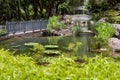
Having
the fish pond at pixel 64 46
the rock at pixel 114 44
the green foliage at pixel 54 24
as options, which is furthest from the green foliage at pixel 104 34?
the green foliage at pixel 54 24

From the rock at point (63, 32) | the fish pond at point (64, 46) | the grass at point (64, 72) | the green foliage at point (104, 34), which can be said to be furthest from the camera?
the rock at point (63, 32)

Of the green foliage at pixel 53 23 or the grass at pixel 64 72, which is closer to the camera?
the grass at pixel 64 72

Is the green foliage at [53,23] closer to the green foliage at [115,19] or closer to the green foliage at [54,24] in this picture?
the green foliage at [54,24]

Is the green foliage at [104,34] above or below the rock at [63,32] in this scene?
above

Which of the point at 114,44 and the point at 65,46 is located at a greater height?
the point at 114,44

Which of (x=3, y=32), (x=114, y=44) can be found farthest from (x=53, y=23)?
(x=114, y=44)

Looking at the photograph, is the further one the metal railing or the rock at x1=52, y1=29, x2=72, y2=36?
the rock at x1=52, y1=29, x2=72, y2=36

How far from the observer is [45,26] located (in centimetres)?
3600

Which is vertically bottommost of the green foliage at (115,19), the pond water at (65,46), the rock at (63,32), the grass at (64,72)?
Answer: the rock at (63,32)

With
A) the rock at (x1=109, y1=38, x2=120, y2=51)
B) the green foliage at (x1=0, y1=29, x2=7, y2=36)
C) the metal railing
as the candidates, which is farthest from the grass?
the metal railing

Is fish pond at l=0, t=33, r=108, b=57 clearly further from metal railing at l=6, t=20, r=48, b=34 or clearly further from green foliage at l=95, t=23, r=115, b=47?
metal railing at l=6, t=20, r=48, b=34

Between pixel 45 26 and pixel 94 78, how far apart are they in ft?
107

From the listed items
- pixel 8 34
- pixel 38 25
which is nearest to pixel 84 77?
pixel 8 34

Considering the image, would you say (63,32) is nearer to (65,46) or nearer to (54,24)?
(54,24)
